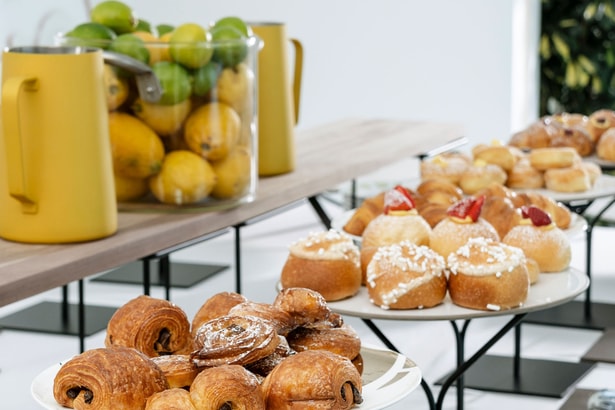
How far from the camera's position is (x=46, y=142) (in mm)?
1295

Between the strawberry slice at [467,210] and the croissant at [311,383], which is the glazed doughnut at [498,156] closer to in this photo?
the strawberry slice at [467,210]

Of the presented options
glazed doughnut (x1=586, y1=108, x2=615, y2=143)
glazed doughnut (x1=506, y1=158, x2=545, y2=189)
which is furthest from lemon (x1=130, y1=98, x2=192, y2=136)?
glazed doughnut (x1=586, y1=108, x2=615, y2=143)

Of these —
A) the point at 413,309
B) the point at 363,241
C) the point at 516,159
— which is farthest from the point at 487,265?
the point at 516,159

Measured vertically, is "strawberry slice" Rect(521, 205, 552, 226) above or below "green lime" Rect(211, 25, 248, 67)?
below

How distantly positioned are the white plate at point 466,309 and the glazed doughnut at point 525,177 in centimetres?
62

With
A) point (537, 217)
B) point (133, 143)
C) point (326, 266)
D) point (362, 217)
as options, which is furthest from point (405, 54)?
point (326, 266)

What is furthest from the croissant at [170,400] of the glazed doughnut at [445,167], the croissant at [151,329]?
the glazed doughnut at [445,167]

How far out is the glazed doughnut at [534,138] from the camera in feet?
7.73

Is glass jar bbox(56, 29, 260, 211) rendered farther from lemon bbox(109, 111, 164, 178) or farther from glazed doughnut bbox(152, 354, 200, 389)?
glazed doughnut bbox(152, 354, 200, 389)

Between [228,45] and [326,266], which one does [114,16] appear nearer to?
[228,45]

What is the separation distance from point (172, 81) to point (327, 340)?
0.65 metres

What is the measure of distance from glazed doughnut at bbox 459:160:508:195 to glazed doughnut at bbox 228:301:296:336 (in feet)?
3.76

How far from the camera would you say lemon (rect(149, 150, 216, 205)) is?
1.46 metres

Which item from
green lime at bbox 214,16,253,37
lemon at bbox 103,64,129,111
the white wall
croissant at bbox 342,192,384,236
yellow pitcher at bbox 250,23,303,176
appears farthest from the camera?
the white wall
